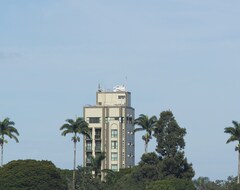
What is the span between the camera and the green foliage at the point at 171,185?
160750 millimetres

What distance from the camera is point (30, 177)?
15962cm

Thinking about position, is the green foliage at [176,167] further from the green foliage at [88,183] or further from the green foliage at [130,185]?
the green foliage at [88,183]

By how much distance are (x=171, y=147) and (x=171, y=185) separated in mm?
11777

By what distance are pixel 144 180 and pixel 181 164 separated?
694 centimetres

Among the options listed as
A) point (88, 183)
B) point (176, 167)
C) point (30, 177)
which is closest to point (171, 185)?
point (176, 167)

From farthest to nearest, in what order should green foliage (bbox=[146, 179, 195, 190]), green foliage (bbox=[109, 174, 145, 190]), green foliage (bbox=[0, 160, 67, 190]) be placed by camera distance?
green foliage (bbox=[109, 174, 145, 190]), green foliage (bbox=[146, 179, 195, 190]), green foliage (bbox=[0, 160, 67, 190])

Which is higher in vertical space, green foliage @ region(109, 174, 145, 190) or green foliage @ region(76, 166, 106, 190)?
green foliage @ region(76, 166, 106, 190)

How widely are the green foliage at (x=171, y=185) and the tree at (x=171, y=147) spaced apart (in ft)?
14.3

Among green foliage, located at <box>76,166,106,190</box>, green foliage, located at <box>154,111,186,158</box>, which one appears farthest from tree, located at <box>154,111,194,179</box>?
green foliage, located at <box>76,166,106,190</box>

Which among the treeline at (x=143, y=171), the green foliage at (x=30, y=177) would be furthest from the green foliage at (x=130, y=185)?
the green foliage at (x=30, y=177)

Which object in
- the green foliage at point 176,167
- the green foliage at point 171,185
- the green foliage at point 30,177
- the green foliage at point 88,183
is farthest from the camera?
the green foliage at point 88,183

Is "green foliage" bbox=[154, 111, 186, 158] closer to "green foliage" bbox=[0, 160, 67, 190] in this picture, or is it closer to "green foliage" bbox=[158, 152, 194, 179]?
"green foliage" bbox=[158, 152, 194, 179]

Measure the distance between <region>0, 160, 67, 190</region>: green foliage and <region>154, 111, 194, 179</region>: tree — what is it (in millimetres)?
18692

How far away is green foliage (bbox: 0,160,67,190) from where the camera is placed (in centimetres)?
15850
